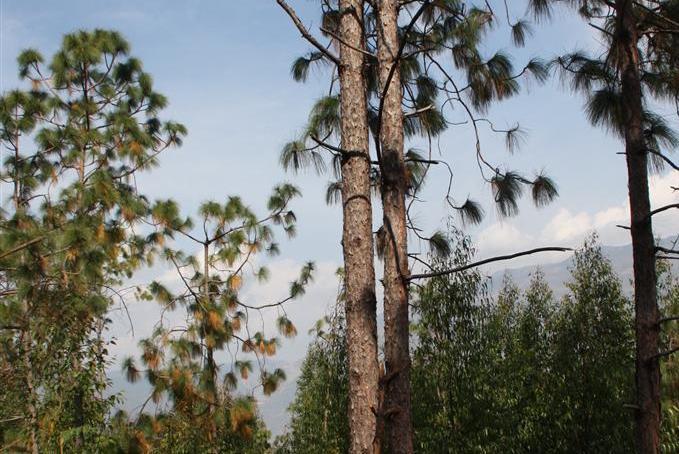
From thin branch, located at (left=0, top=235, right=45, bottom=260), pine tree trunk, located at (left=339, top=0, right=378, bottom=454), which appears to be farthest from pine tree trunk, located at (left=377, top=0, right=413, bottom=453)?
thin branch, located at (left=0, top=235, right=45, bottom=260)

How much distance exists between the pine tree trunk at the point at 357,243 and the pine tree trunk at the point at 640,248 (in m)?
4.26

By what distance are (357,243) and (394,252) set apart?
10.2 inches

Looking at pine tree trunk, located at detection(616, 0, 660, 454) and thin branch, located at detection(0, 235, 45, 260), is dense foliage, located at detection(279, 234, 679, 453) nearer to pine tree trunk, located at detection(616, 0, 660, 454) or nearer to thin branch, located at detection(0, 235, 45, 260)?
pine tree trunk, located at detection(616, 0, 660, 454)

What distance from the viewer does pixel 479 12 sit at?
685 centimetres

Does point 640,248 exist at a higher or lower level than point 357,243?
higher

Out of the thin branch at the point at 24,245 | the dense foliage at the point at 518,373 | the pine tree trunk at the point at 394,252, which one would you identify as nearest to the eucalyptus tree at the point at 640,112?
the pine tree trunk at the point at 394,252

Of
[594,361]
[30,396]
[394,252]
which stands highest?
[594,361]

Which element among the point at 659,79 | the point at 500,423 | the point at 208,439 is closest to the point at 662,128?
the point at 659,79

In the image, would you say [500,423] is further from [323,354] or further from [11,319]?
[11,319]

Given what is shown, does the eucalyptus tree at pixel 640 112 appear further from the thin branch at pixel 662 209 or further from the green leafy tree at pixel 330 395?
the green leafy tree at pixel 330 395

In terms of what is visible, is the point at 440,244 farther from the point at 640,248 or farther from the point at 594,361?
the point at 594,361

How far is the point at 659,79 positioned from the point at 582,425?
15783mm

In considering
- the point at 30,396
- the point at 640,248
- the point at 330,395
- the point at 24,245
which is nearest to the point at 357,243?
the point at 640,248

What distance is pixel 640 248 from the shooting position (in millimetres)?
7262
